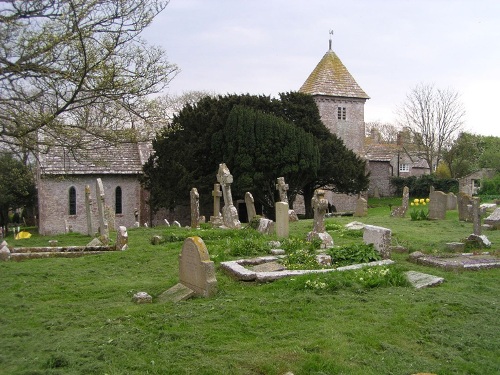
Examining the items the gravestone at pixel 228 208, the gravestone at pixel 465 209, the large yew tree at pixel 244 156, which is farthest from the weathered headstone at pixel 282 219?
the large yew tree at pixel 244 156

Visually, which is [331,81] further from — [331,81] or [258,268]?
[258,268]

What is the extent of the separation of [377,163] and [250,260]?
46143 mm

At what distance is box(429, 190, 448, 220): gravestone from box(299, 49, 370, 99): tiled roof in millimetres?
20592

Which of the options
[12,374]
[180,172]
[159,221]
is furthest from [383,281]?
[159,221]

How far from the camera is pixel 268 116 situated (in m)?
33.3

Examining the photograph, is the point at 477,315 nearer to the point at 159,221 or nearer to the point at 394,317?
the point at 394,317

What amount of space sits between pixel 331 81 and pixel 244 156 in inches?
605

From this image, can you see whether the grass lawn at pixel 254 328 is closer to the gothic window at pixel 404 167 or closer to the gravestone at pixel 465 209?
the gravestone at pixel 465 209

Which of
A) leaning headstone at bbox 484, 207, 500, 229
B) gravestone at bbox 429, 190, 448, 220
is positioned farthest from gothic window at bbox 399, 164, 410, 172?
leaning headstone at bbox 484, 207, 500, 229

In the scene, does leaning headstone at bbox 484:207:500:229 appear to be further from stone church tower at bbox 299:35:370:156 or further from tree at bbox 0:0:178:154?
stone church tower at bbox 299:35:370:156

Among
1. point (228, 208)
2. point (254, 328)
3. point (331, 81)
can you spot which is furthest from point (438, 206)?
point (331, 81)

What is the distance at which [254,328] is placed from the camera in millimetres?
A: 6934

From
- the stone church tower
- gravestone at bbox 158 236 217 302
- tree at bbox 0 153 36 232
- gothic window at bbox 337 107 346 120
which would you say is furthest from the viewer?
gothic window at bbox 337 107 346 120

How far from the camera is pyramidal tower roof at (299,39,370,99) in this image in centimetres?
4284
